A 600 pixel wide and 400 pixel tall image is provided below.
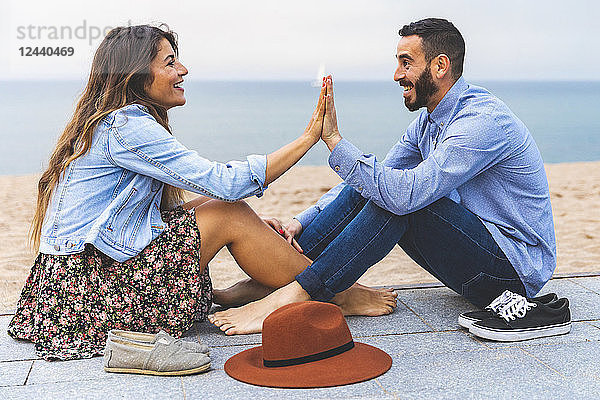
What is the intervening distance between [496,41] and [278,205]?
25.9 metres

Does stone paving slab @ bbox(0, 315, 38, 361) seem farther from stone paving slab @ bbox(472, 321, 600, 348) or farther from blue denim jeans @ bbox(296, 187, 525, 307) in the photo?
stone paving slab @ bbox(472, 321, 600, 348)

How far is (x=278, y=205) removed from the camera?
775cm

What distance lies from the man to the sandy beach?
56.3 inches

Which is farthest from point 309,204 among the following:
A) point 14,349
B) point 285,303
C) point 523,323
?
point 14,349

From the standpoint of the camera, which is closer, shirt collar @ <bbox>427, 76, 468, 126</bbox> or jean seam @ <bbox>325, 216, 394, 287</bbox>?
jean seam @ <bbox>325, 216, 394, 287</bbox>

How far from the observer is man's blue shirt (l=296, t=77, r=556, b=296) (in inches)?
101

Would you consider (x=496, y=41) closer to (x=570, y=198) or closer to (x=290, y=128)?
(x=290, y=128)

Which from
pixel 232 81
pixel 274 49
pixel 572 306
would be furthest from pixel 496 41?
pixel 572 306

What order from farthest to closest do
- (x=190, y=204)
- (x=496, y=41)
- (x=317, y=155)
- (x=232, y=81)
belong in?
(x=232, y=81) < (x=496, y=41) < (x=317, y=155) < (x=190, y=204)

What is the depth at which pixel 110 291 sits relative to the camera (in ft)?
8.45

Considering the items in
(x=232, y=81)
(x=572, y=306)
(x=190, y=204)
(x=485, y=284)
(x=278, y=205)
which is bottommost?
(x=232, y=81)

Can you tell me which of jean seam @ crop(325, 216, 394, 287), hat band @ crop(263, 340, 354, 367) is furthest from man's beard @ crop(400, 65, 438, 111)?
hat band @ crop(263, 340, 354, 367)

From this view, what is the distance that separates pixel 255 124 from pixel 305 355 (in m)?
23.3

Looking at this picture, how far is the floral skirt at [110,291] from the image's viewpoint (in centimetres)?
254
